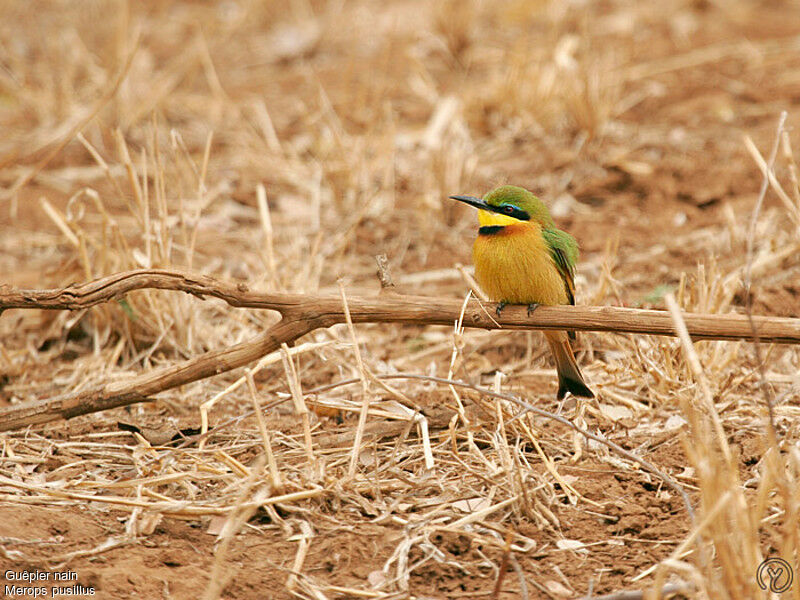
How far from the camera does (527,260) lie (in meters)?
3.51

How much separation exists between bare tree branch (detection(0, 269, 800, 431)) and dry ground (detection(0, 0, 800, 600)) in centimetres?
22

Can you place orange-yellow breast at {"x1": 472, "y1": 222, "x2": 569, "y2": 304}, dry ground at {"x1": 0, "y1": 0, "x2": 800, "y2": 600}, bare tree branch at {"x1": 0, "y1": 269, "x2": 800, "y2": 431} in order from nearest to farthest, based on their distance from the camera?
dry ground at {"x1": 0, "y1": 0, "x2": 800, "y2": 600}, bare tree branch at {"x1": 0, "y1": 269, "x2": 800, "y2": 431}, orange-yellow breast at {"x1": 472, "y1": 222, "x2": 569, "y2": 304}

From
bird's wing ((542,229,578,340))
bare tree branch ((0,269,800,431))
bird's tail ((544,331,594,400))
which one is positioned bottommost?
bird's tail ((544,331,594,400))

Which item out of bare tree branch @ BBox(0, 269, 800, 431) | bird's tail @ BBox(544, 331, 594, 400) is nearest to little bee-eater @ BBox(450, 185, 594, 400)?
bird's tail @ BBox(544, 331, 594, 400)

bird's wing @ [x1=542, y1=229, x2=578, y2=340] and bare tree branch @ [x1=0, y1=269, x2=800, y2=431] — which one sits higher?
bare tree branch @ [x1=0, y1=269, x2=800, y2=431]

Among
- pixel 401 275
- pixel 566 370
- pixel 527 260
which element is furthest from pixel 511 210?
pixel 401 275

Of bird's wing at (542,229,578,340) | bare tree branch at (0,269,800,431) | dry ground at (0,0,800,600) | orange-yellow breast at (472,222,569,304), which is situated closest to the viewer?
dry ground at (0,0,800,600)

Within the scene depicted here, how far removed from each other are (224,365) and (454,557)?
970mm

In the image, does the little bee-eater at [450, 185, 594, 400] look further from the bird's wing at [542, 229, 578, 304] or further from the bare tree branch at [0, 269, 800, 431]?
the bare tree branch at [0, 269, 800, 431]

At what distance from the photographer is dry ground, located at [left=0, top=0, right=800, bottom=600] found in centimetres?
270

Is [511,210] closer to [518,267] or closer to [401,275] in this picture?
[518,267]

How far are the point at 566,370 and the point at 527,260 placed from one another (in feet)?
1.42

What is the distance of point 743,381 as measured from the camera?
11.5 ft

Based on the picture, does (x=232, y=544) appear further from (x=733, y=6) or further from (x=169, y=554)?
(x=733, y=6)
